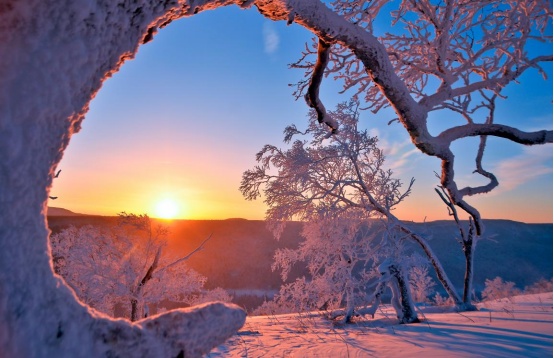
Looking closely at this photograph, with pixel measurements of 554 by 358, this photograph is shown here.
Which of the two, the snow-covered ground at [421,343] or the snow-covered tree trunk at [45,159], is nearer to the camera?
the snow-covered tree trunk at [45,159]

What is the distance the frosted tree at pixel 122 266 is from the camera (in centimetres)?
1163

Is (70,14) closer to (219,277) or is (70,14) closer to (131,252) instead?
(131,252)

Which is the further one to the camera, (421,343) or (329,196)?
(329,196)

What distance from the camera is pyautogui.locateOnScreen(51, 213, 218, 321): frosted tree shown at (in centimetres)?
1163

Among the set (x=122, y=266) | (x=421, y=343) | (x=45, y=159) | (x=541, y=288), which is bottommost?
(x=541, y=288)

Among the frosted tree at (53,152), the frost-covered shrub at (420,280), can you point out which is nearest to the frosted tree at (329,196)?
the frost-covered shrub at (420,280)

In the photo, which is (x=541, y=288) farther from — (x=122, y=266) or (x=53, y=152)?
(x=53, y=152)

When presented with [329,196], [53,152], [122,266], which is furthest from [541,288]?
[53,152]

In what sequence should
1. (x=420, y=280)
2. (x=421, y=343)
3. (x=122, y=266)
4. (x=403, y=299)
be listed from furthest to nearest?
(x=420, y=280) < (x=122, y=266) < (x=403, y=299) < (x=421, y=343)

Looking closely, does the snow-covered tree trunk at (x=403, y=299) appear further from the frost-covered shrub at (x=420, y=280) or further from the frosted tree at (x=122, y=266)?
the frosted tree at (x=122, y=266)

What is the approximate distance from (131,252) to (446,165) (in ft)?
36.1

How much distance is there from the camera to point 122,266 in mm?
11945

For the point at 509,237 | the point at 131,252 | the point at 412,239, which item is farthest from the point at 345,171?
the point at 509,237

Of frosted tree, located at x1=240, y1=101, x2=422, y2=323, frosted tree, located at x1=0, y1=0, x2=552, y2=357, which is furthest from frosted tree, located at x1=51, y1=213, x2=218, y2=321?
frosted tree, located at x1=0, y1=0, x2=552, y2=357
